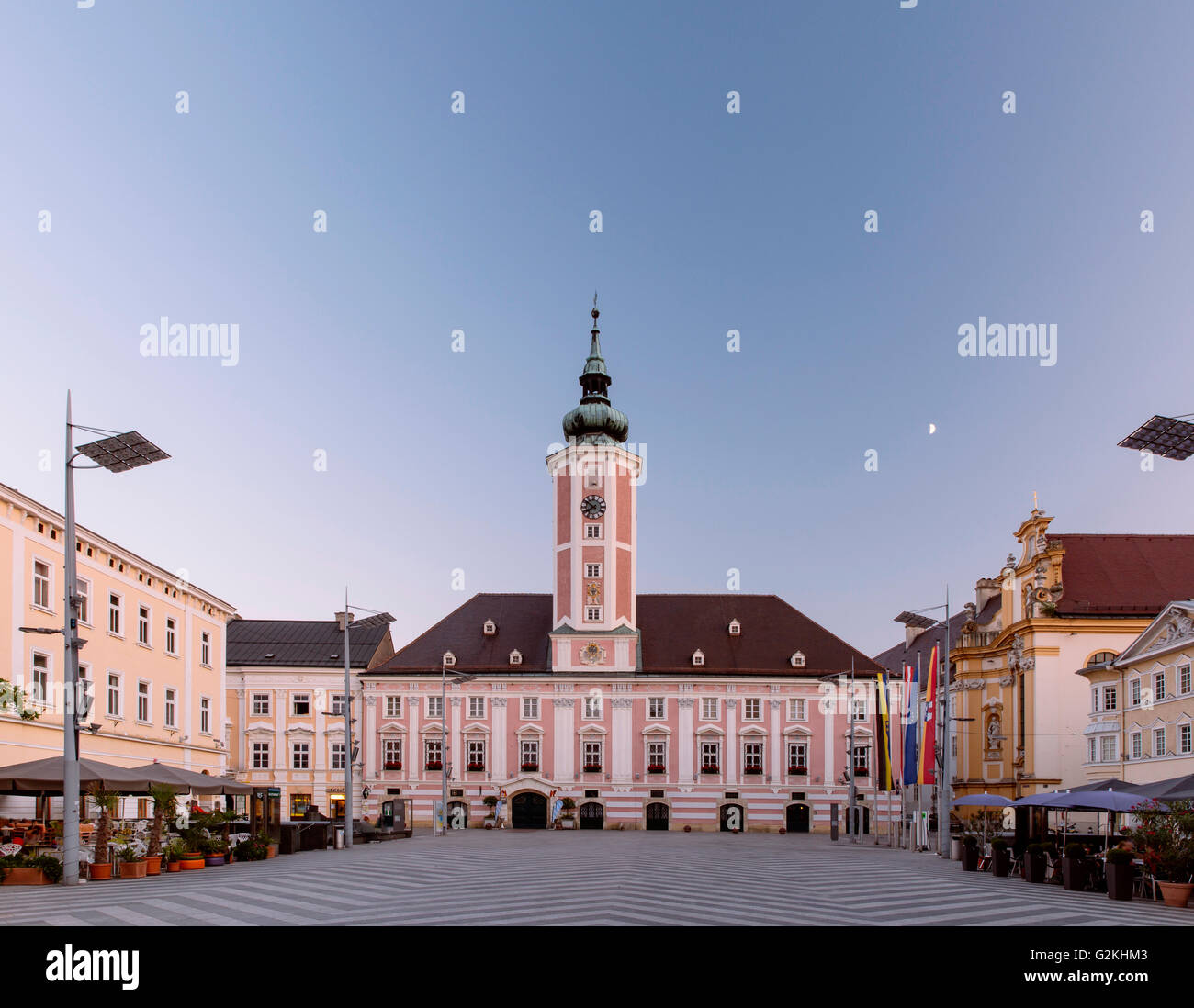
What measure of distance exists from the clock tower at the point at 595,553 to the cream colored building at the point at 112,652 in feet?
84.7

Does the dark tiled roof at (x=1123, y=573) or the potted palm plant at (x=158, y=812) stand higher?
the dark tiled roof at (x=1123, y=573)

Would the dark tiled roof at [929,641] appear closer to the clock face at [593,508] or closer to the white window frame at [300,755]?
the clock face at [593,508]

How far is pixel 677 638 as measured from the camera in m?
75.7

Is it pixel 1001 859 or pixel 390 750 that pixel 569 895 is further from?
pixel 390 750

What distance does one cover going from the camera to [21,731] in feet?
105

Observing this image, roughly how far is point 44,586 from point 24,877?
12503 mm

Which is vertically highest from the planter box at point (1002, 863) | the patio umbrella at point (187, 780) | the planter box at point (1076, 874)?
the patio umbrella at point (187, 780)

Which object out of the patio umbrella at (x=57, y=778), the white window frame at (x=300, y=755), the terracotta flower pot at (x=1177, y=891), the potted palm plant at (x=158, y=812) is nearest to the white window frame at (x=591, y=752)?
the white window frame at (x=300, y=755)

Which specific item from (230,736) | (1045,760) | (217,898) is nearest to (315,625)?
(230,736)

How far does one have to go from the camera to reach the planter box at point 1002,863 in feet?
103

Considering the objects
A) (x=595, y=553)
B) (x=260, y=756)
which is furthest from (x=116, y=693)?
(x=595, y=553)

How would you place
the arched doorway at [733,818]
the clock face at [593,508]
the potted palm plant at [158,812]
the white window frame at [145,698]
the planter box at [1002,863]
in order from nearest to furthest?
the potted palm plant at [158,812], the planter box at [1002,863], the white window frame at [145,698], the arched doorway at [733,818], the clock face at [593,508]

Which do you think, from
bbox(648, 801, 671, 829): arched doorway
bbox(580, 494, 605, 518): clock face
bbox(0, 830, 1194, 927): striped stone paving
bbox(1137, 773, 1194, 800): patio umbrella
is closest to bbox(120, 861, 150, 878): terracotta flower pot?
bbox(0, 830, 1194, 927): striped stone paving
